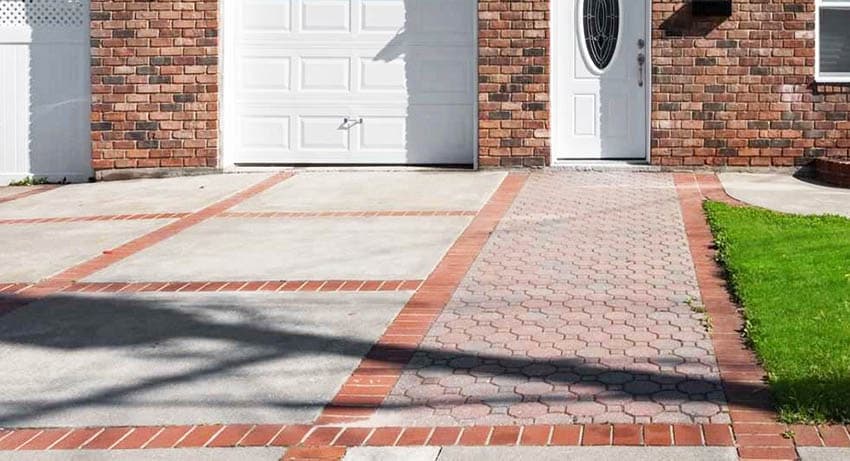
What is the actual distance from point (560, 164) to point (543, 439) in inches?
374

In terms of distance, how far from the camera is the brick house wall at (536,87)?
1428 cm

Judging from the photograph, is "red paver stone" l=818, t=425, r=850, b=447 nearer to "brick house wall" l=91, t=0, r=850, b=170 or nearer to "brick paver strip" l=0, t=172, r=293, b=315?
"brick paver strip" l=0, t=172, r=293, b=315

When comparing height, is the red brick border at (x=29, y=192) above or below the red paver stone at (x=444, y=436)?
above

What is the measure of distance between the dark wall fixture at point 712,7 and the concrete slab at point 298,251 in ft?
14.7

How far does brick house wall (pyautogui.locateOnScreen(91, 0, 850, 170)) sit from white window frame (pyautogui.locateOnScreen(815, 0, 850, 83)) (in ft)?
0.31

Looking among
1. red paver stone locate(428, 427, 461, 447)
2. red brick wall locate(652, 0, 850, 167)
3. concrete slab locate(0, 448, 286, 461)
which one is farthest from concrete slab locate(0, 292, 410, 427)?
red brick wall locate(652, 0, 850, 167)

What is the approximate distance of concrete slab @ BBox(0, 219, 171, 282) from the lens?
953cm

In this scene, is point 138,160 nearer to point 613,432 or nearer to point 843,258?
point 843,258

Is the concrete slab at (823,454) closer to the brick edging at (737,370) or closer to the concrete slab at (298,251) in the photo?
the brick edging at (737,370)

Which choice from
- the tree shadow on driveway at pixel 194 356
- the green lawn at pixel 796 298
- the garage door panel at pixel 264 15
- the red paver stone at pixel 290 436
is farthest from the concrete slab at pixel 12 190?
the red paver stone at pixel 290 436

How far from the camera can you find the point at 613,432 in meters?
5.45

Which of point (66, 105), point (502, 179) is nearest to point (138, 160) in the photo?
point (66, 105)

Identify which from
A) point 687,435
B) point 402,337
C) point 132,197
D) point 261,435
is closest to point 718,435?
point 687,435

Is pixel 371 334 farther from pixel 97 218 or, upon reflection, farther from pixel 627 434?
pixel 97 218
